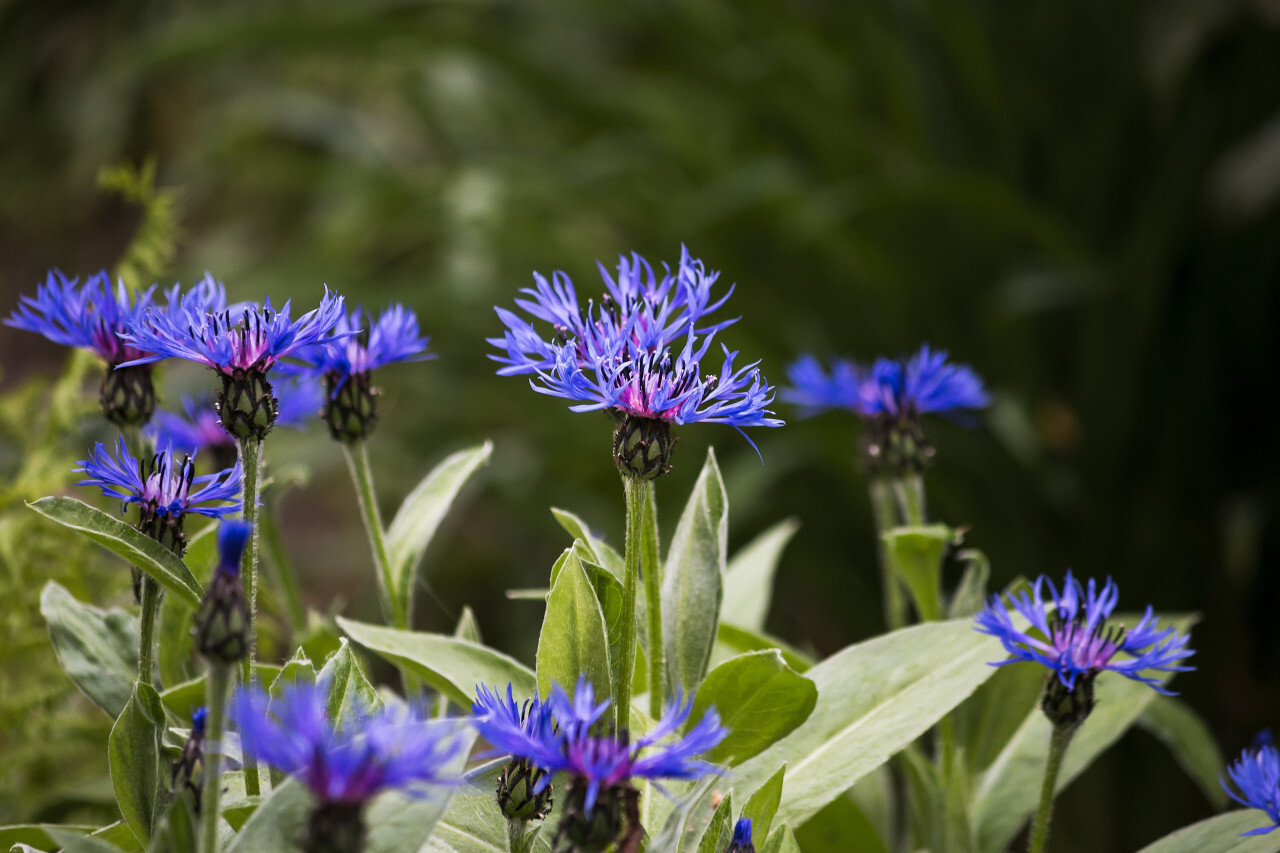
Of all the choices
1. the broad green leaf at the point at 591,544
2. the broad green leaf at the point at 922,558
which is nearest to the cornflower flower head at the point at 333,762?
the broad green leaf at the point at 591,544

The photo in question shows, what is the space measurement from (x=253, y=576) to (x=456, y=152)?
1918 millimetres

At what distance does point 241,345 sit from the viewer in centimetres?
33

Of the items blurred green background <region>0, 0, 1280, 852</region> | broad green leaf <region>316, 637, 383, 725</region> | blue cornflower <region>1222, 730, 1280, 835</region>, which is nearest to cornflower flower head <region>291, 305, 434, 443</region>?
broad green leaf <region>316, 637, 383, 725</region>

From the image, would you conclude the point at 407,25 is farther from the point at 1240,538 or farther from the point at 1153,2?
the point at 1240,538

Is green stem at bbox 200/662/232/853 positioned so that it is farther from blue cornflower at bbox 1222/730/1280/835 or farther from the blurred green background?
the blurred green background

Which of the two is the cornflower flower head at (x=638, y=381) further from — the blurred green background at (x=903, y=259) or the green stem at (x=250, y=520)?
the blurred green background at (x=903, y=259)

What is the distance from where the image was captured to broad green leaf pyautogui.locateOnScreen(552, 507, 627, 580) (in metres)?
0.38

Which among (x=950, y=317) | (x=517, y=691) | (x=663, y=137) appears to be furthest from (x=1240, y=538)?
(x=517, y=691)

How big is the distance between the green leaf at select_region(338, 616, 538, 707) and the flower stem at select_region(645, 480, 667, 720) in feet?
0.14

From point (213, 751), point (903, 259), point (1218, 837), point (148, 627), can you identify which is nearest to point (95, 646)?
point (148, 627)

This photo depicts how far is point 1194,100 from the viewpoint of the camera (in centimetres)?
153

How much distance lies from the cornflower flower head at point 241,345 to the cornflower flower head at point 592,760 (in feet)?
0.40

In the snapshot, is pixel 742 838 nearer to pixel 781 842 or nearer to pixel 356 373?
pixel 781 842

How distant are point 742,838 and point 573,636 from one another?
8cm
